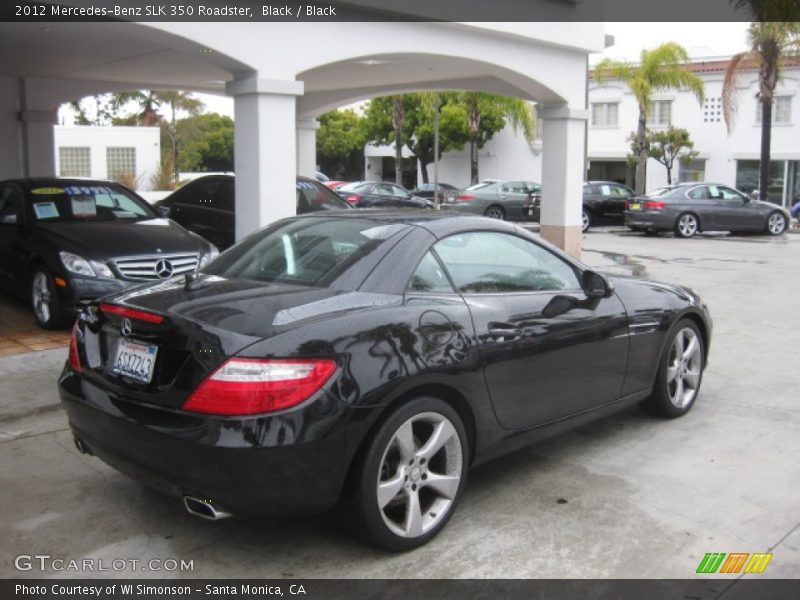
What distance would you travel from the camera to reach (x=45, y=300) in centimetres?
799

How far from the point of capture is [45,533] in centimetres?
390

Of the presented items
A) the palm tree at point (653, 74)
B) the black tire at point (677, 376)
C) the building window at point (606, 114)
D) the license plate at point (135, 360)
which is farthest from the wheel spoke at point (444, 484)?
the building window at point (606, 114)

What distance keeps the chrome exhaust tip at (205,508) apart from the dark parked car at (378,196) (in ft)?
56.9

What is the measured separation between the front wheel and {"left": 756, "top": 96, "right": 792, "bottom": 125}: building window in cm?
3364

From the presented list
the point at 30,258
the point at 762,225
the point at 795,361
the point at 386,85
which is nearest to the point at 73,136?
the point at 386,85

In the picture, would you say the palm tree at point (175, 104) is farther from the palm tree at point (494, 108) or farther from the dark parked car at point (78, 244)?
the dark parked car at point (78, 244)

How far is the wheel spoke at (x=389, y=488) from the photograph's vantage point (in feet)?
11.7

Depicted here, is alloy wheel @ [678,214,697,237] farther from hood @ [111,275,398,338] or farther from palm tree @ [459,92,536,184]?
hood @ [111,275,398,338]

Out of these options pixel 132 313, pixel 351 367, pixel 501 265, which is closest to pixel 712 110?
pixel 501 265

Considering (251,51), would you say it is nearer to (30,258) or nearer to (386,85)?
(30,258)

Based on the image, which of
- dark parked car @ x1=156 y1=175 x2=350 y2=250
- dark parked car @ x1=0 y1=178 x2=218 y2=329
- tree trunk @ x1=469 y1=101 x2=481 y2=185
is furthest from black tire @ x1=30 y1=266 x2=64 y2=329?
tree trunk @ x1=469 y1=101 x2=481 y2=185

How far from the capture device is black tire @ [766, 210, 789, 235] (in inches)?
851

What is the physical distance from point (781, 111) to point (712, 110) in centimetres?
285

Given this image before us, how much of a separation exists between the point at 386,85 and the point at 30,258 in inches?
348
